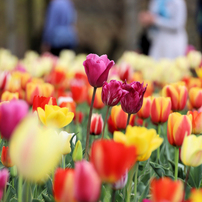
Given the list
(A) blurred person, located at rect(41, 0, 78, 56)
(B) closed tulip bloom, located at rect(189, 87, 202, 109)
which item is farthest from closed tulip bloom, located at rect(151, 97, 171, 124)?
(A) blurred person, located at rect(41, 0, 78, 56)

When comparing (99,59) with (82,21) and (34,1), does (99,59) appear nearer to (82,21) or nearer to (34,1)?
(34,1)

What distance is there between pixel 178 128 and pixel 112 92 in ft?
0.63

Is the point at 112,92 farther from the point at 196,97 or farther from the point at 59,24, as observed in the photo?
the point at 59,24

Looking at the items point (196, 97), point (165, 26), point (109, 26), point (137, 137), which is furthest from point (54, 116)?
point (109, 26)

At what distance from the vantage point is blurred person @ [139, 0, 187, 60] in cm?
446

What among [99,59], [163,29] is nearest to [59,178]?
[99,59]

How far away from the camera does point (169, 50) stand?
4836 millimetres

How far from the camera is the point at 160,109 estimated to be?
3.28 feet

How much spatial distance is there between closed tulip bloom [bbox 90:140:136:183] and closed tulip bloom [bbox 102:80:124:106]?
0.37 metres

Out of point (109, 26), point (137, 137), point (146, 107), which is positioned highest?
point (137, 137)

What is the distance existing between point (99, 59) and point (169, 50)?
13.8 ft

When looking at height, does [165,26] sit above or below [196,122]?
above

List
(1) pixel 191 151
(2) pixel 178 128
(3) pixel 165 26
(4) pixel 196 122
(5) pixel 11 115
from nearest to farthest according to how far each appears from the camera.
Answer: (5) pixel 11 115, (1) pixel 191 151, (2) pixel 178 128, (4) pixel 196 122, (3) pixel 165 26

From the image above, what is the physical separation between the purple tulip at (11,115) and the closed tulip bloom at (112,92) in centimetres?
31
